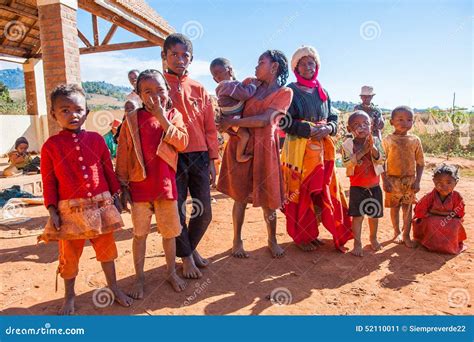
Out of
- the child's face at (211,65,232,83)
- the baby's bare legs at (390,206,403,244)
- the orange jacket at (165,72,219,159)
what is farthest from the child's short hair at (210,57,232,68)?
the baby's bare legs at (390,206,403,244)

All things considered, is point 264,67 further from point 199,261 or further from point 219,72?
point 199,261

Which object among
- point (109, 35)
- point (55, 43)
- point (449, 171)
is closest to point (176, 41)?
point (449, 171)

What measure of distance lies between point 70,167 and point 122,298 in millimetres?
981

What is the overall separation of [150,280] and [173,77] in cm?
166

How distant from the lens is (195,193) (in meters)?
2.84

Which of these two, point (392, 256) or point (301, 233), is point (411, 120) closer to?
point (392, 256)

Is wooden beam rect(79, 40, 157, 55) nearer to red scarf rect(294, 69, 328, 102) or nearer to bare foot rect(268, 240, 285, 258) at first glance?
red scarf rect(294, 69, 328, 102)

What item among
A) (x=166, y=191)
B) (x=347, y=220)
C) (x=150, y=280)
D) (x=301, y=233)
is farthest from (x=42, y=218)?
(x=347, y=220)

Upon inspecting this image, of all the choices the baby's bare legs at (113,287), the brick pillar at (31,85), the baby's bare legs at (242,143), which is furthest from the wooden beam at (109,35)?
the baby's bare legs at (113,287)

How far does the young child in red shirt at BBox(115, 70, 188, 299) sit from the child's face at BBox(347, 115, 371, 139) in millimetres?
1580

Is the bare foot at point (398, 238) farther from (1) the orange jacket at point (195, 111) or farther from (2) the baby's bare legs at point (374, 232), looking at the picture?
(1) the orange jacket at point (195, 111)

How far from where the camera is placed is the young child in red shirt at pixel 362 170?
3.12 meters

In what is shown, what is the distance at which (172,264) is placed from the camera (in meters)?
2.60

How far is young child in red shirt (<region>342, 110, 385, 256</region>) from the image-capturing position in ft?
10.3
